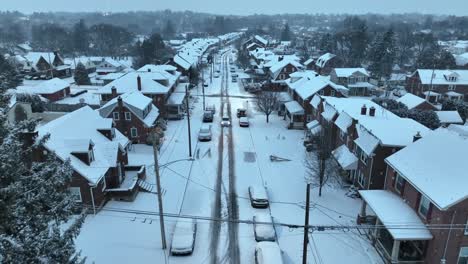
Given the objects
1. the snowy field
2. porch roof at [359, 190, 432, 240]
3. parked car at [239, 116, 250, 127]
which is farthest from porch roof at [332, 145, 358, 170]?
parked car at [239, 116, 250, 127]

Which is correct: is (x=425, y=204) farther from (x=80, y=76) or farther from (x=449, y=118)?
(x=80, y=76)

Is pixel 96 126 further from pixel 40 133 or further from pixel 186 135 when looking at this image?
pixel 186 135

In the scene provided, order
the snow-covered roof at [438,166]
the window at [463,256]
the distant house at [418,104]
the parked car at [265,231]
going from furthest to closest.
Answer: the distant house at [418,104] < the parked car at [265,231] < the window at [463,256] < the snow-covered roof at [438,166]

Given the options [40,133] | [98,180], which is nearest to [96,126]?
[40,133]

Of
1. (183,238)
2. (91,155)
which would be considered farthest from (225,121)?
(183,238)

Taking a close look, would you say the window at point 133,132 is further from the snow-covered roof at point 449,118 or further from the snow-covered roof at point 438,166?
the snow-covered roof at point 449,118

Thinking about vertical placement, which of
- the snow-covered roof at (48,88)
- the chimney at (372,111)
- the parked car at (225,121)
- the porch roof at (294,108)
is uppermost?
the chimney at (372,111)

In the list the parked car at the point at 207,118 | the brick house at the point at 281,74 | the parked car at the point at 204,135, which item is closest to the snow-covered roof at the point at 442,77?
the brick house at the point at 281,74
